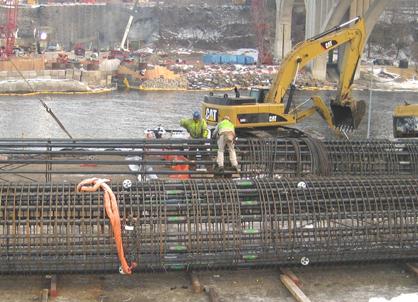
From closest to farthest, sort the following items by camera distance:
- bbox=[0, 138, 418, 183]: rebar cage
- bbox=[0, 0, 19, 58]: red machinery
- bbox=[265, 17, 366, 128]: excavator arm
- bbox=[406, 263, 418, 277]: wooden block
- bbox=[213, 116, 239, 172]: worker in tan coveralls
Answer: bbox=[406, 263, 418, 277]: wooden block
bbox=[0, 138, 418, 183]: rebar cage
bbox=[213, 116, 239, 172]: worker in tan coveralls
bbox=[265, 17, 366, 128]: excavator arm
bbox=[0, 0, 19, 58]: red machinery

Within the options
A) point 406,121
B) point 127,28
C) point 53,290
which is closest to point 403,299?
point 53,290

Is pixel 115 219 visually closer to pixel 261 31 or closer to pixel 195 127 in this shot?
pixel 195 127

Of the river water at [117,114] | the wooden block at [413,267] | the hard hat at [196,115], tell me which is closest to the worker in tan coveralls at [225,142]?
the hard hat at [196,115]

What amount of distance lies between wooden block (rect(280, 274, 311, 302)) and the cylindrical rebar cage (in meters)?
0.27

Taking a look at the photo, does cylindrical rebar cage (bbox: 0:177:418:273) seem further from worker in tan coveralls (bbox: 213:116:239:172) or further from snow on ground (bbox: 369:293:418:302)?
worker in tan coveralls (bbox: 213:116:239:172)

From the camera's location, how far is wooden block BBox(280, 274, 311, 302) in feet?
21.7

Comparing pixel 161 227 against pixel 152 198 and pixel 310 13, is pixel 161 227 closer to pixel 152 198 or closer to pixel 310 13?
pixel 152 198

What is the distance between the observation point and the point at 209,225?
718 cm

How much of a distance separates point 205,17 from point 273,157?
90653 millimetres

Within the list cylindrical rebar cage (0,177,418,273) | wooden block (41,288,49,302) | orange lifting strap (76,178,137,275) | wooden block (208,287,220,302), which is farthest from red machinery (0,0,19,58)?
wooden block (208,287,220,302)

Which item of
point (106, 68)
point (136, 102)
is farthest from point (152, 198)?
point (106, 68)

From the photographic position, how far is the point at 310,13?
68062mm

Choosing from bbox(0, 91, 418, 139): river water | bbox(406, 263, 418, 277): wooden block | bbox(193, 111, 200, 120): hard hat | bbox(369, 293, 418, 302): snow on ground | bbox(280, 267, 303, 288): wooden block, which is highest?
bbox(193, 111, 200, 120): hard hat

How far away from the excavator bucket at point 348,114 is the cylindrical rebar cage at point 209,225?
10.6m
